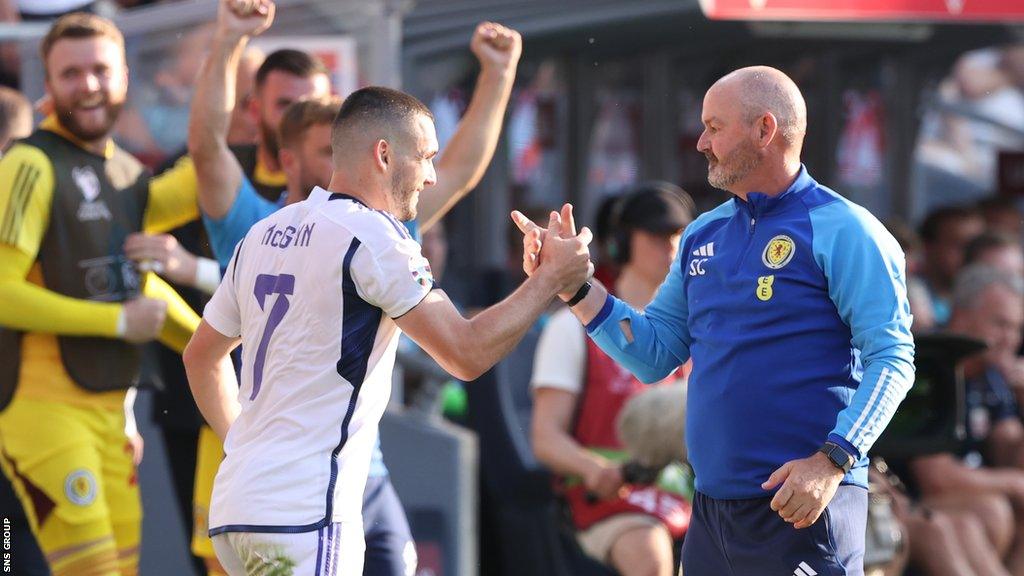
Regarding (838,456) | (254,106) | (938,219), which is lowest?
(938,219)

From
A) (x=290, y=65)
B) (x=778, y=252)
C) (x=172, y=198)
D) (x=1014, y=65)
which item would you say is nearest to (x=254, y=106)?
(x=290, y=65)

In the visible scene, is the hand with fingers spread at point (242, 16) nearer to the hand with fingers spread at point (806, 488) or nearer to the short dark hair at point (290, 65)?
the short dark hair at point (290, 65)

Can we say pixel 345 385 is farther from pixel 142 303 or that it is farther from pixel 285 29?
pixel 285 29

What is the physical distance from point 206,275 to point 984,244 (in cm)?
525

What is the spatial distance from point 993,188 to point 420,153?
34.4 feet

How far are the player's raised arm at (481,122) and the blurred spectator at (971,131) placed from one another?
845 centimetres

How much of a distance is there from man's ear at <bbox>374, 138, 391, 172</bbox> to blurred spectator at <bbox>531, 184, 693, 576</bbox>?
2504 mm

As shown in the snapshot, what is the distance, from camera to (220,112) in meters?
5.15

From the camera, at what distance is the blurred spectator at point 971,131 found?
44.8 ft

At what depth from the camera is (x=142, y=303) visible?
5.38m

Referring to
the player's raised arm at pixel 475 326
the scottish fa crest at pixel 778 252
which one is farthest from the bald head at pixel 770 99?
the player's raised arm at pixel 475 326

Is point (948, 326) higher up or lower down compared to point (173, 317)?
lower down

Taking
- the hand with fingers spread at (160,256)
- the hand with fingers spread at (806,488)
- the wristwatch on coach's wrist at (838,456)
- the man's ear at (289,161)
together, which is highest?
the man's ear at (289,161)

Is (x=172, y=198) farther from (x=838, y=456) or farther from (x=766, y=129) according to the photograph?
(x=838, y=456)
